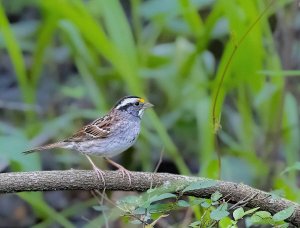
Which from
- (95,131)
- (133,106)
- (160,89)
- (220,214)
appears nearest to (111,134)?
(95,131)

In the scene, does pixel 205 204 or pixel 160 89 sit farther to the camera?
pixel 160 89

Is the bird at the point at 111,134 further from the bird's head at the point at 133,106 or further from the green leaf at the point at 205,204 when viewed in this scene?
the green leaf at the point at 205,204

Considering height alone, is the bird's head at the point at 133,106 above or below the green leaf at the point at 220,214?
above

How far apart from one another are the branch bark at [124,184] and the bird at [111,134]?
862 mm

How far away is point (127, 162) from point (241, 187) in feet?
9.42

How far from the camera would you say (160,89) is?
Result: 7023mm

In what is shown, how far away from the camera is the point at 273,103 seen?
6.04m

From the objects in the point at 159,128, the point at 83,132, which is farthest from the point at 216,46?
the point at 83,132

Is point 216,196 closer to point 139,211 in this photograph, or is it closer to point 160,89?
point 139,211

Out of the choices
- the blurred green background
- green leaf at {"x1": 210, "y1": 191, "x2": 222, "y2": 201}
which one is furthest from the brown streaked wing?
green leaf at {"x1": 210, "y1": 191, "x2": 222, "y2": 201}

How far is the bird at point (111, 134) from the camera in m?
4.57

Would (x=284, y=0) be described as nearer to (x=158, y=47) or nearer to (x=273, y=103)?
(x=273, y=103)

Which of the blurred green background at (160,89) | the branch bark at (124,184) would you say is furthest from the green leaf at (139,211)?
the blurred green background at (160,89)

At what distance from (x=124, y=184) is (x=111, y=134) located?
42.9 inches
